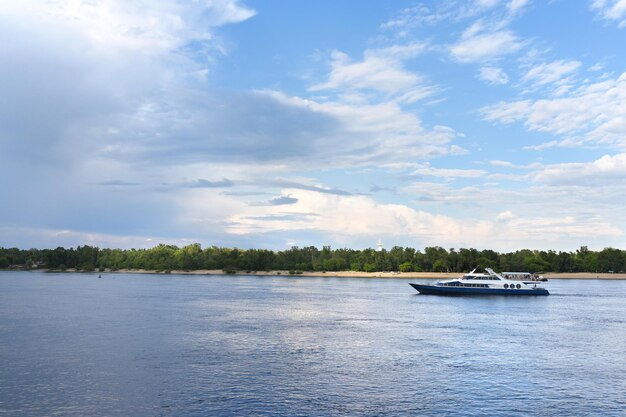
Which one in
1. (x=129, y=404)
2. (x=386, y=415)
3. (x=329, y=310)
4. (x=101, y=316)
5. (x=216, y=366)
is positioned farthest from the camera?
(x=329, y=310)

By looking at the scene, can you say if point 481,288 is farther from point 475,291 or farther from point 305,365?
point 305,365

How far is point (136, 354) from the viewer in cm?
6366

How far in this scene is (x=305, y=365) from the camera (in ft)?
193

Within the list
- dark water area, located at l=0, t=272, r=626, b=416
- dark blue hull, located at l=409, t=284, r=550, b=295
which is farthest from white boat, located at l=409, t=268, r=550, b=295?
dark water area, located at l=0, t=272, r=626, b=416

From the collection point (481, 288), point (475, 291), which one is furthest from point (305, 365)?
point (481, 288)

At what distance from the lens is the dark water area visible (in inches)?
1736

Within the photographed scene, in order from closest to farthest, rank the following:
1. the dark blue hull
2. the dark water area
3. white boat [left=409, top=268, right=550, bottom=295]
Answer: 1. the dark water area
2. the dark blue hull
3. white boat [left=409, top=268, right=550, bottom=295]

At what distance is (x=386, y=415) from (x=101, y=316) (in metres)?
76.2

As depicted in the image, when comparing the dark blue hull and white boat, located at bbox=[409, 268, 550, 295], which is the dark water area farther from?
white boat, located at bbox=[409, 268, 550, 295]

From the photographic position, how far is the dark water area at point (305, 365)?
44.1 meters

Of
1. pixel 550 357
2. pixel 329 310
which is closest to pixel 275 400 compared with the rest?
pixel 550 357

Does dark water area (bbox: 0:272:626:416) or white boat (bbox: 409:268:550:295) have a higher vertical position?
white boat (bbox: 409:268:550:295)

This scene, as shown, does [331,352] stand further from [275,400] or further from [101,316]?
[101,316]

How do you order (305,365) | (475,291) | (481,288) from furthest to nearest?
(481,288) → (475,291) → (305,365)
